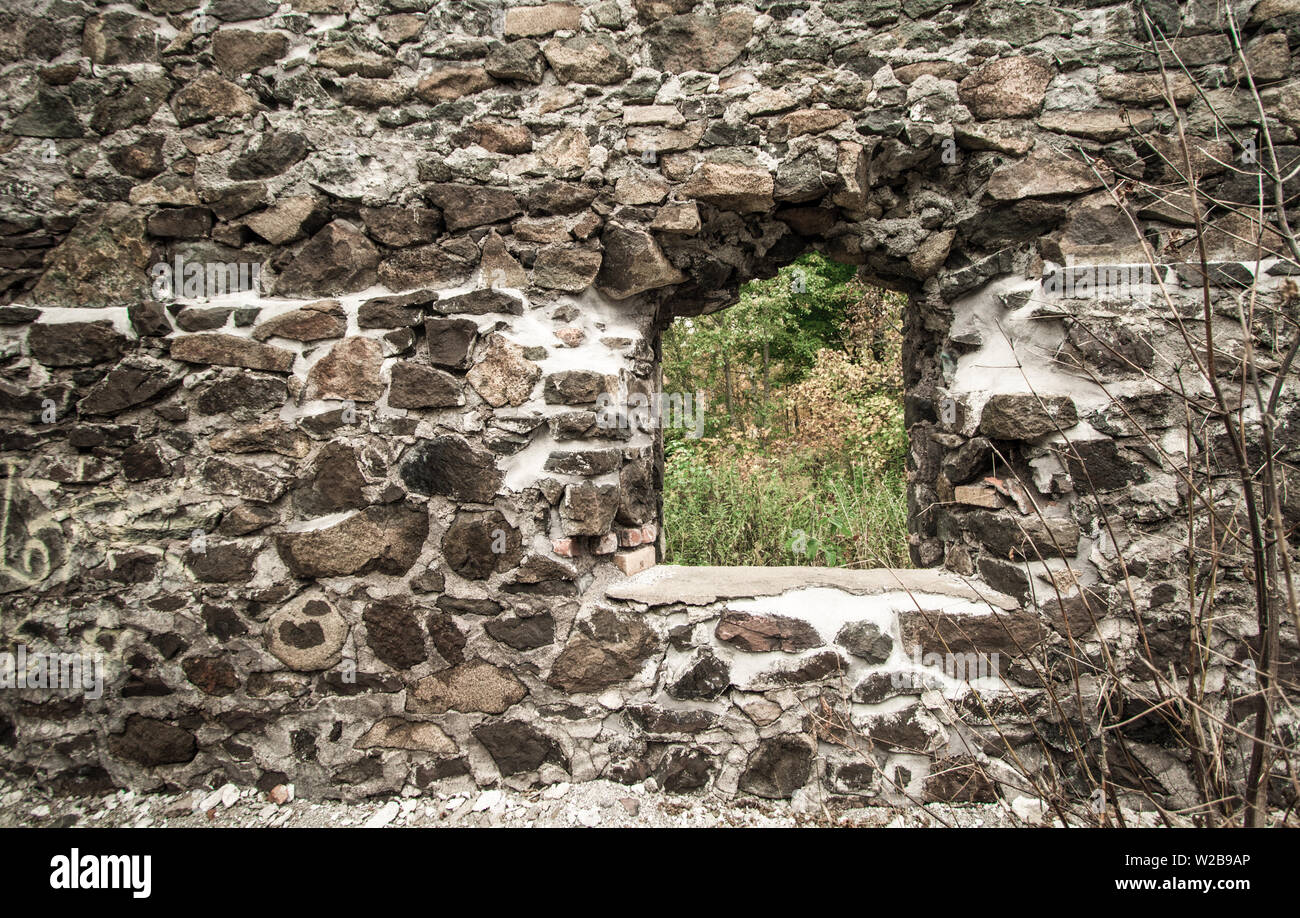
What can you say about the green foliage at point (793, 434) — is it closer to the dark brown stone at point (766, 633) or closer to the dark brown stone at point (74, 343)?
the dark brown stone at point (766, 633)

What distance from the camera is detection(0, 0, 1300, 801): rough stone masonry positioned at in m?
2.01

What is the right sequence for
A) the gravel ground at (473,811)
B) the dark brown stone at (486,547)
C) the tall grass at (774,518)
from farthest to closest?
the tall grass at (774,518)
the dark brown stone at (486,547)
the gravel ground at (473,811)

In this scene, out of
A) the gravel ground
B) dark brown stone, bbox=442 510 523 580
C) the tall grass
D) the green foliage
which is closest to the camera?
the gravel ground

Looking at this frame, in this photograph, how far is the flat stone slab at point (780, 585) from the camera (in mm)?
2043

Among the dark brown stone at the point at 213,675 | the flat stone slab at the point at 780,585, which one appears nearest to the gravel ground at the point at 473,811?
the dark brown stone at the point at 213,675

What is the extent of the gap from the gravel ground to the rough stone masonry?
0.21 ft

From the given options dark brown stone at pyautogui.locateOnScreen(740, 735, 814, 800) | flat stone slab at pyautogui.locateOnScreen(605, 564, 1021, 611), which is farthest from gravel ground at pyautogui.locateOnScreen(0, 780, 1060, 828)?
flat stone slab at pyautogui.locateOnScreen(605, 564, 1021, 611)

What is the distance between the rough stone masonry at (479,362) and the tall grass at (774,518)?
4.55ft

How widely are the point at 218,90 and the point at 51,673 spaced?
199cm

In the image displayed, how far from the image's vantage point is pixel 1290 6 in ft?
6.19

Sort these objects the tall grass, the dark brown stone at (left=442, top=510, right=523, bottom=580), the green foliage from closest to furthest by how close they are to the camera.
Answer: the dark brown stone at (left=442, top=510, right=523, bottom=580) → the tall grass → the green foliage

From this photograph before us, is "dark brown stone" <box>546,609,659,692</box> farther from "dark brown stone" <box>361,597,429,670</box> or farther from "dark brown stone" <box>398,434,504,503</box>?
"dark brown stone" <box>398,434,504,503</box>

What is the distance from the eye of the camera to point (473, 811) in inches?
79.6

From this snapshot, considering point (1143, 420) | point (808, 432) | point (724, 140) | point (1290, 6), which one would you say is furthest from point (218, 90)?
point (808, 432)
